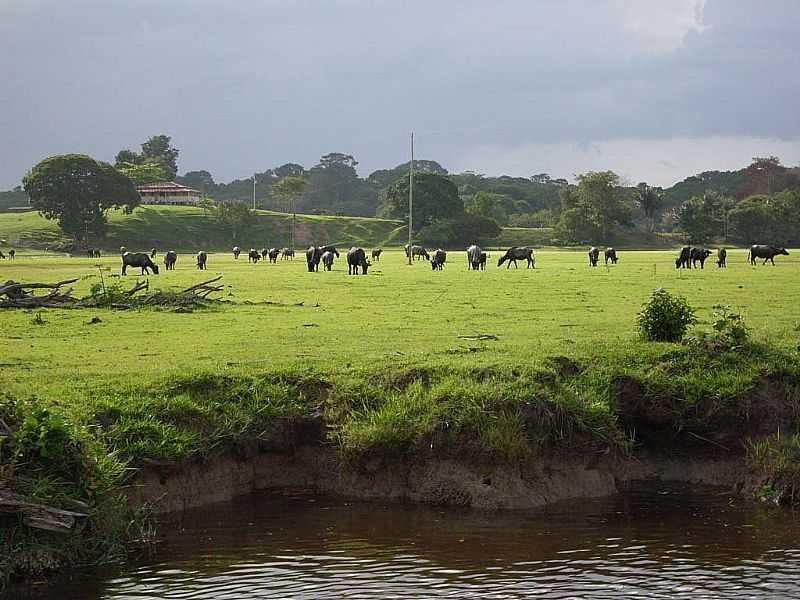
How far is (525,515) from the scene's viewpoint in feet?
34.6

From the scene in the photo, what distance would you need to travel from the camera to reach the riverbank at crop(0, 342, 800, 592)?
421 inches

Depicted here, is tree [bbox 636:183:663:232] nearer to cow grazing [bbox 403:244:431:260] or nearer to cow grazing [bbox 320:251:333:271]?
cow grazing [bbox 403:244:431:260]

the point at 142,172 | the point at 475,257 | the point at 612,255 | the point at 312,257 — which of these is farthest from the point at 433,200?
the point at 312,257

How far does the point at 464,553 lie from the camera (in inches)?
365

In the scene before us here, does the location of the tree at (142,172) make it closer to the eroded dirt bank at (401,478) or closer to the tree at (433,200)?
the tree at (433,200)

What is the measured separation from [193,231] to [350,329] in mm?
97174

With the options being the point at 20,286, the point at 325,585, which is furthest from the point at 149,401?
the point at 20,286

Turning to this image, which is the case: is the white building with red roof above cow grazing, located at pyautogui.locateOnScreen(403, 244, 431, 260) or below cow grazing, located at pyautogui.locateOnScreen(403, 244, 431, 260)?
above

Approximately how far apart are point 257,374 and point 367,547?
3.62 meters

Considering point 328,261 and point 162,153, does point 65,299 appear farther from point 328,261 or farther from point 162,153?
point 162,153

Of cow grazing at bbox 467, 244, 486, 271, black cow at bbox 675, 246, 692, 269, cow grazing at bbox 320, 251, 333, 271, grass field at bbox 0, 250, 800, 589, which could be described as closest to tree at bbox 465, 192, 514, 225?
black cow at bbox 675, 246, 692, 269

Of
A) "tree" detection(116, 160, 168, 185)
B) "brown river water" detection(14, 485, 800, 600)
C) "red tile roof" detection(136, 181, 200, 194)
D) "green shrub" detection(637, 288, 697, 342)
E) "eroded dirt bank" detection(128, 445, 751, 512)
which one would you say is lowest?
"brown river water" detection(14, 485, 800, 600)

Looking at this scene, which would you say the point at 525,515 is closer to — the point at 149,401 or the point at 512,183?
the point at 149,401

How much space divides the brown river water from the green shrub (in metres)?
3.56
